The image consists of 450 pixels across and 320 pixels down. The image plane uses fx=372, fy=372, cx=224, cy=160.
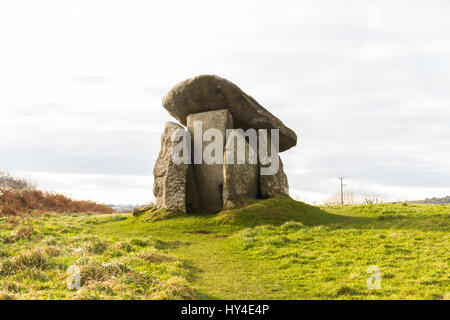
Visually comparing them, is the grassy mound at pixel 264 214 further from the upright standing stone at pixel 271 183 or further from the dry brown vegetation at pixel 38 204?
the dry brown vegetation at pixel 38 204

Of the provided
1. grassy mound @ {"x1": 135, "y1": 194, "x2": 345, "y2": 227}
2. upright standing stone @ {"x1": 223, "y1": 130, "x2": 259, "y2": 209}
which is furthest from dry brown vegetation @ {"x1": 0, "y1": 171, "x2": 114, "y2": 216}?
upright standing stone @ {"x1": 223, "y1": 130, "x2": 259, "y2": 209}

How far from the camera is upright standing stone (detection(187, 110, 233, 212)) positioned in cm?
2066

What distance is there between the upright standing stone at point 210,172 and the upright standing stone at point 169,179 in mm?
934

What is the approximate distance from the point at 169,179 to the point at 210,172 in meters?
2.35

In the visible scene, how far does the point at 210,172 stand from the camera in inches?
824

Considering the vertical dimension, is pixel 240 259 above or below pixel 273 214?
below

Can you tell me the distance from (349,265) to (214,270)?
3.75 metres

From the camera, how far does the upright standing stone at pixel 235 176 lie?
1954 centimetres

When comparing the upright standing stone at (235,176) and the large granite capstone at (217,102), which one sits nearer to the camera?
the upright standing stone at (235,176)

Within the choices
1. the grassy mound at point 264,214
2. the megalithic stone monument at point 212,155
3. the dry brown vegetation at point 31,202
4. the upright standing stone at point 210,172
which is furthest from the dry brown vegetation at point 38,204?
the upright standing stone at point 210,172

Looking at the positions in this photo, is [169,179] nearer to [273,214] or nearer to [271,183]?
[271,183]

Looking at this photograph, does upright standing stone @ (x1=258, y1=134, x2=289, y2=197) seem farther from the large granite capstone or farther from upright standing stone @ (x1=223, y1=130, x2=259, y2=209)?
the large granite capstone

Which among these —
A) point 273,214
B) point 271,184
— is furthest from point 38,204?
point 273,214

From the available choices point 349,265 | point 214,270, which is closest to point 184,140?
point 214,270
